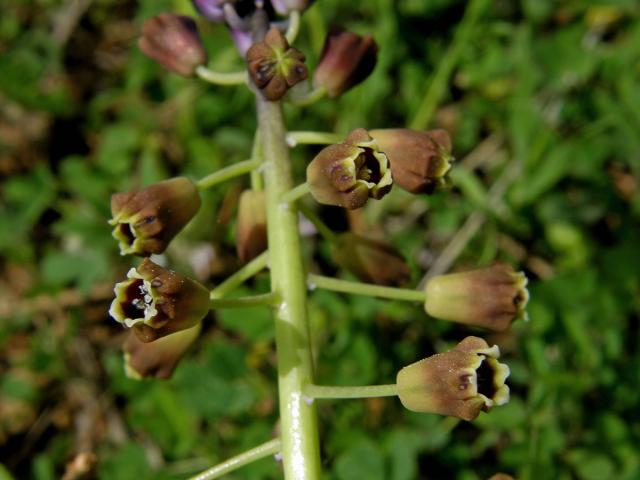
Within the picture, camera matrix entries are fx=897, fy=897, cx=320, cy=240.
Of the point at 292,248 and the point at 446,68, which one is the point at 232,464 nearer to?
the point at 292,248

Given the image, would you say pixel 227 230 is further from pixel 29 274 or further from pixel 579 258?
pixel 579 258

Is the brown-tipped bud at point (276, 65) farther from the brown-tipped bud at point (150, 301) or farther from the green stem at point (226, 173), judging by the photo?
the brown-tipped bud at point (150, 301)

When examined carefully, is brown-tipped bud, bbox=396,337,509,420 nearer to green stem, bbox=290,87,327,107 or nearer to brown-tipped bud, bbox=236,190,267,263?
brown-tipped bud, bbox=236,190,267,263

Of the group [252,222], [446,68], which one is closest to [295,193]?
[252,222]

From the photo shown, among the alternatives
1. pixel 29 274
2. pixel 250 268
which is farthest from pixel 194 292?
pixel 29 274

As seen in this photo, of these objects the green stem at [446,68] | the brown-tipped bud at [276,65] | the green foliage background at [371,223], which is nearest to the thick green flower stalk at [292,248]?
the brown-tipped bud at [276,65]
